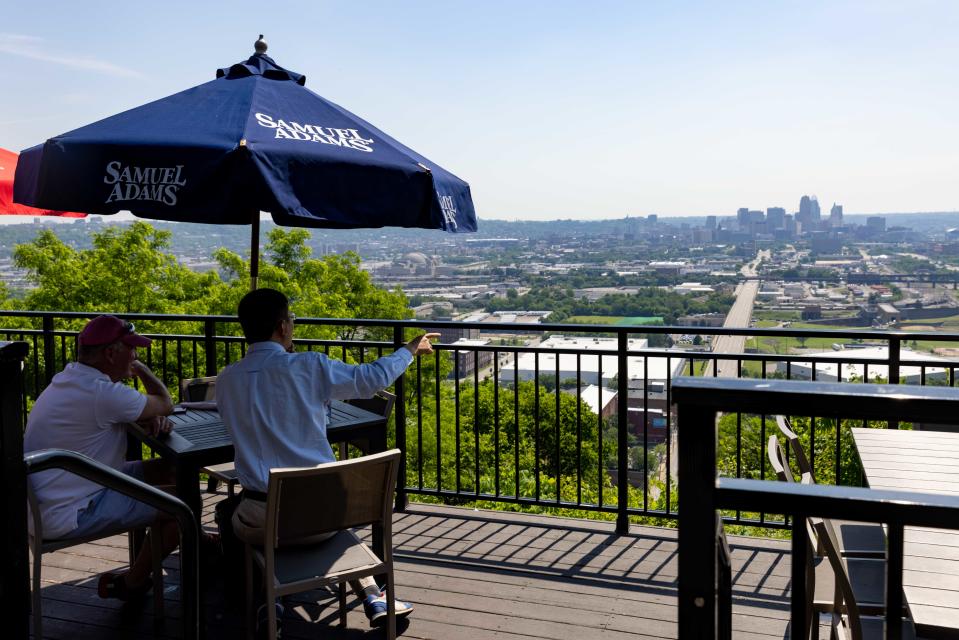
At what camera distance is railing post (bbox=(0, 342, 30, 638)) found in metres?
1.68

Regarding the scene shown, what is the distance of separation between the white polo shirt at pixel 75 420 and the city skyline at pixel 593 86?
114 centimetres

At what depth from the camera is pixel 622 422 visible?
4.73m

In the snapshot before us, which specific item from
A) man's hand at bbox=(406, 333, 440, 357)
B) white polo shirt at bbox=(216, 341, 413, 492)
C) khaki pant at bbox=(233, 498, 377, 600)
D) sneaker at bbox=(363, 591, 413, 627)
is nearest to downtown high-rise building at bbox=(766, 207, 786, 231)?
man's hand at bbox=(406, 333, 440, 357)

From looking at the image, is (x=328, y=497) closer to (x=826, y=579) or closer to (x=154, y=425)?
(x=154, y=425)

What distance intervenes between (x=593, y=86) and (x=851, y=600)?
91.1m

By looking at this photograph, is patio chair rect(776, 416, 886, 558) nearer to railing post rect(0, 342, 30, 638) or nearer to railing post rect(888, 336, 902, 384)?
railing post rect(888, 336, 902, 384)

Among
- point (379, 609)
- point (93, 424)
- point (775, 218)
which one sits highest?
point (775, 218)

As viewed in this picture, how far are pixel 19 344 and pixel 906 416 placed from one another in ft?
5.51

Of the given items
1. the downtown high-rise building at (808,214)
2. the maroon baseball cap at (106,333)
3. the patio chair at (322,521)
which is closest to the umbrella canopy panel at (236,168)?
the maroon baseball cap at (106,333)

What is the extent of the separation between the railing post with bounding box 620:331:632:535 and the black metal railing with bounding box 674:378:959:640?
3.54 m

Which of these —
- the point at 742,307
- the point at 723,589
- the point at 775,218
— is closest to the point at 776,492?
the point at 723,589

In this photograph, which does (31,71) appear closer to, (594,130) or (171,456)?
(171,456)

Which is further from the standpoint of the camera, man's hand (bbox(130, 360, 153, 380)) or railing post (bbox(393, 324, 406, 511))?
railing post (bbox(393, 324, 406, 511))

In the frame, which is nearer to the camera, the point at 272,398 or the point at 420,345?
the point at 272,398
